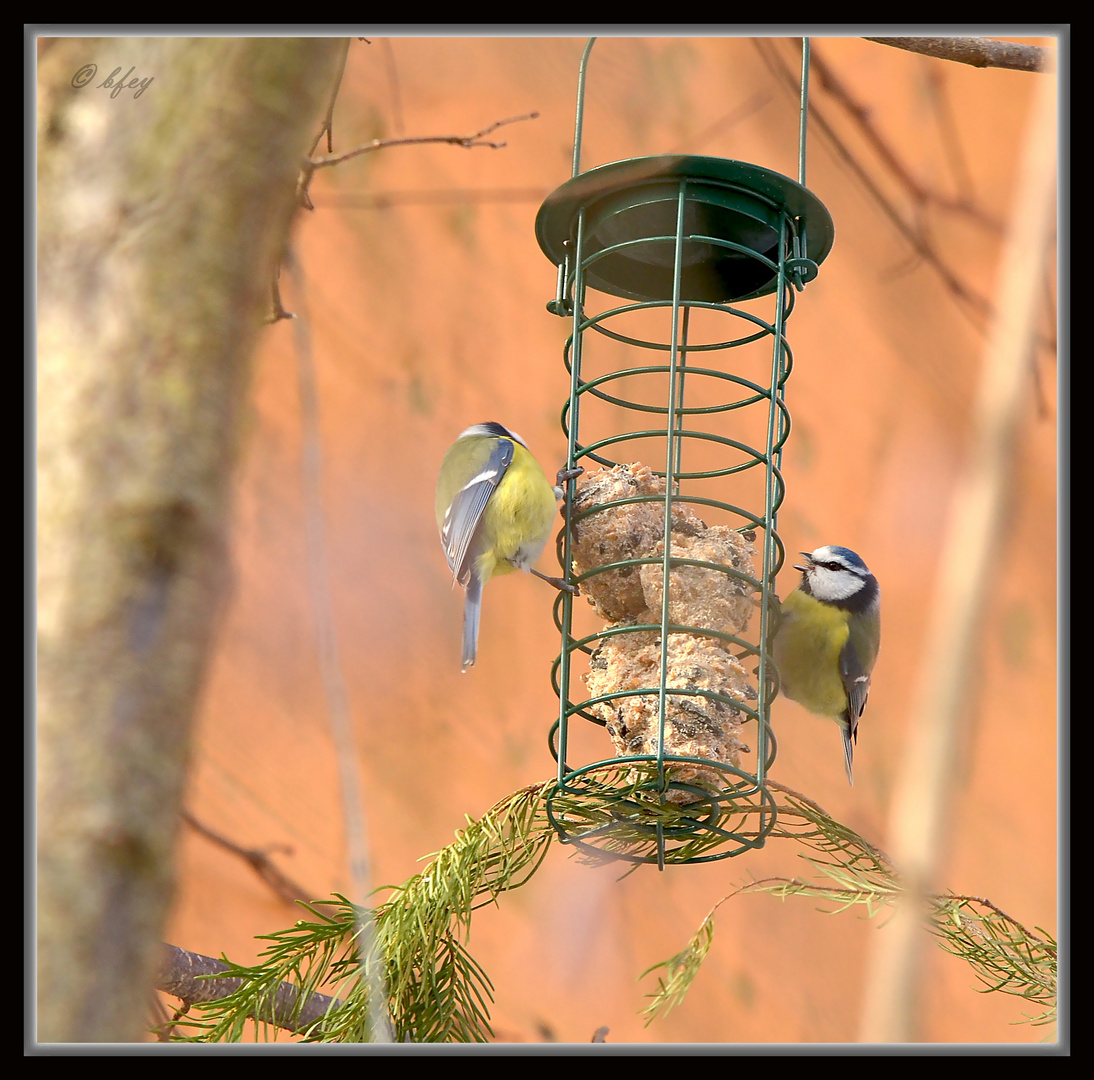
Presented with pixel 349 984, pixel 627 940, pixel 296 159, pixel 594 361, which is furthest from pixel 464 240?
pixel 296 159

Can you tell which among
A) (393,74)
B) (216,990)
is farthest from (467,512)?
(216,990)

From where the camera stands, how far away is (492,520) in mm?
2287

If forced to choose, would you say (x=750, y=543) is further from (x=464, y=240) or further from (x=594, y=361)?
(x=464, y=240)

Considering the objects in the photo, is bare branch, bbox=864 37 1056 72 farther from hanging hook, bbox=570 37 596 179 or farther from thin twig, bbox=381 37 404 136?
thin twig, bbox=381 37 404 136

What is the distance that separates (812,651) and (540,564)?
21.0 inches

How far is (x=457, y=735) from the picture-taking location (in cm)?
255

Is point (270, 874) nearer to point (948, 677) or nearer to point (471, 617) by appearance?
point (471, 617)

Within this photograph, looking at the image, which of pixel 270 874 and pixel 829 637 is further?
pixel 829 637

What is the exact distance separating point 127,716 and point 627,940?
2038 millimetres

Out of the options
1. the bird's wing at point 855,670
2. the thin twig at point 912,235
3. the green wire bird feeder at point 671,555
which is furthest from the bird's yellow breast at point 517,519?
the thin twig at point 912,235

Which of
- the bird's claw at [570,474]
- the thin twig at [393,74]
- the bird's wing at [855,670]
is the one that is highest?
the thin twig at [393,74]

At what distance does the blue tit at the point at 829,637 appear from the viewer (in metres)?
2.34

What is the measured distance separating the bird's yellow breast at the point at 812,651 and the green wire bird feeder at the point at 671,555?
1.08 feet

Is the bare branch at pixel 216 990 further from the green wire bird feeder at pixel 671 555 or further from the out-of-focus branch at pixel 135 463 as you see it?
the out-of-focus branch at pixel 135 463
